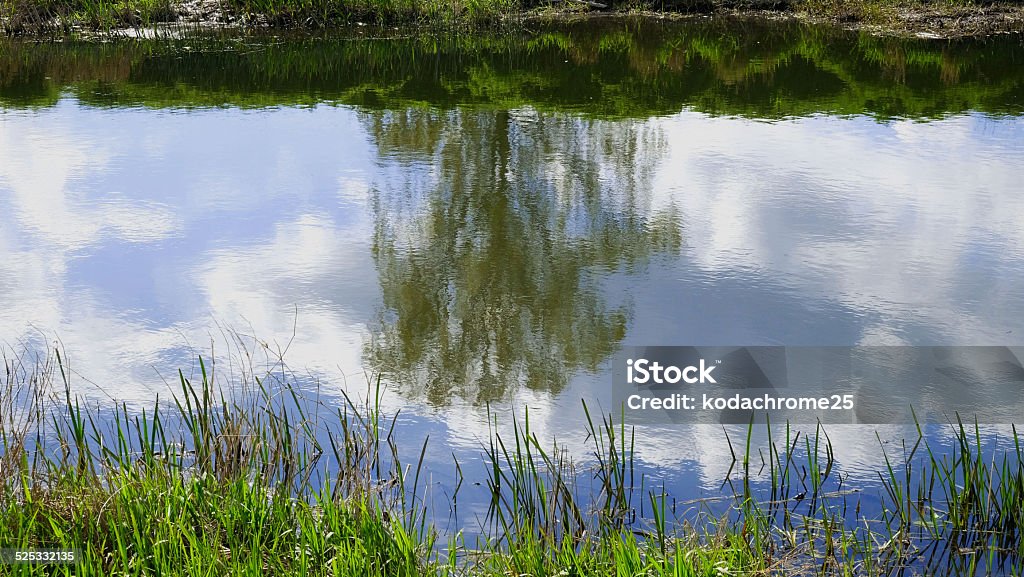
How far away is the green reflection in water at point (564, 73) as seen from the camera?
301 inches

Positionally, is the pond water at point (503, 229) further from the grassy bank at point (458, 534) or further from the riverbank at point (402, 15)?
the riverbank at point (402, 15)

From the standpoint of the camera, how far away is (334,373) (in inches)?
128

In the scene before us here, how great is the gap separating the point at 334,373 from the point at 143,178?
2802mm

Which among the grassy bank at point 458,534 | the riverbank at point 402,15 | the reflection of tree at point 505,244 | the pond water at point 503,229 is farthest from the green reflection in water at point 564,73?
the grassy bank at point 458,534

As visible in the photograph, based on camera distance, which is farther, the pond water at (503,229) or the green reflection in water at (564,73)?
the green reflection in water at (564,73)

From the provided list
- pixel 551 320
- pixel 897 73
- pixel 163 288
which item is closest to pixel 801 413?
pixel 551 320

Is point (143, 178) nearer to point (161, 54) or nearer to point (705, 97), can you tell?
point (705, 97)

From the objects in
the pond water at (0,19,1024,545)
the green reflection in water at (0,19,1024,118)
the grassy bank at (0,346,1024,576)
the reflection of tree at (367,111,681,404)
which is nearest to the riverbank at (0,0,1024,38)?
the green reflection in water at (0,19,1024,118)

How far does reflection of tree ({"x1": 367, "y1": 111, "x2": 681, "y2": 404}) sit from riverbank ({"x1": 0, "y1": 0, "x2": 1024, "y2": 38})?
560 cm

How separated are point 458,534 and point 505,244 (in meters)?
2.34

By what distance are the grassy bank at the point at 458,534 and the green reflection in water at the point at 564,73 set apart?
4.96 meters

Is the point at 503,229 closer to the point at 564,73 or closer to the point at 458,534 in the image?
the point at 458,534

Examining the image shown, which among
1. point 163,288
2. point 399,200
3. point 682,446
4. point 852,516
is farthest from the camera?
point 399,200

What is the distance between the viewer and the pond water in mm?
3389
